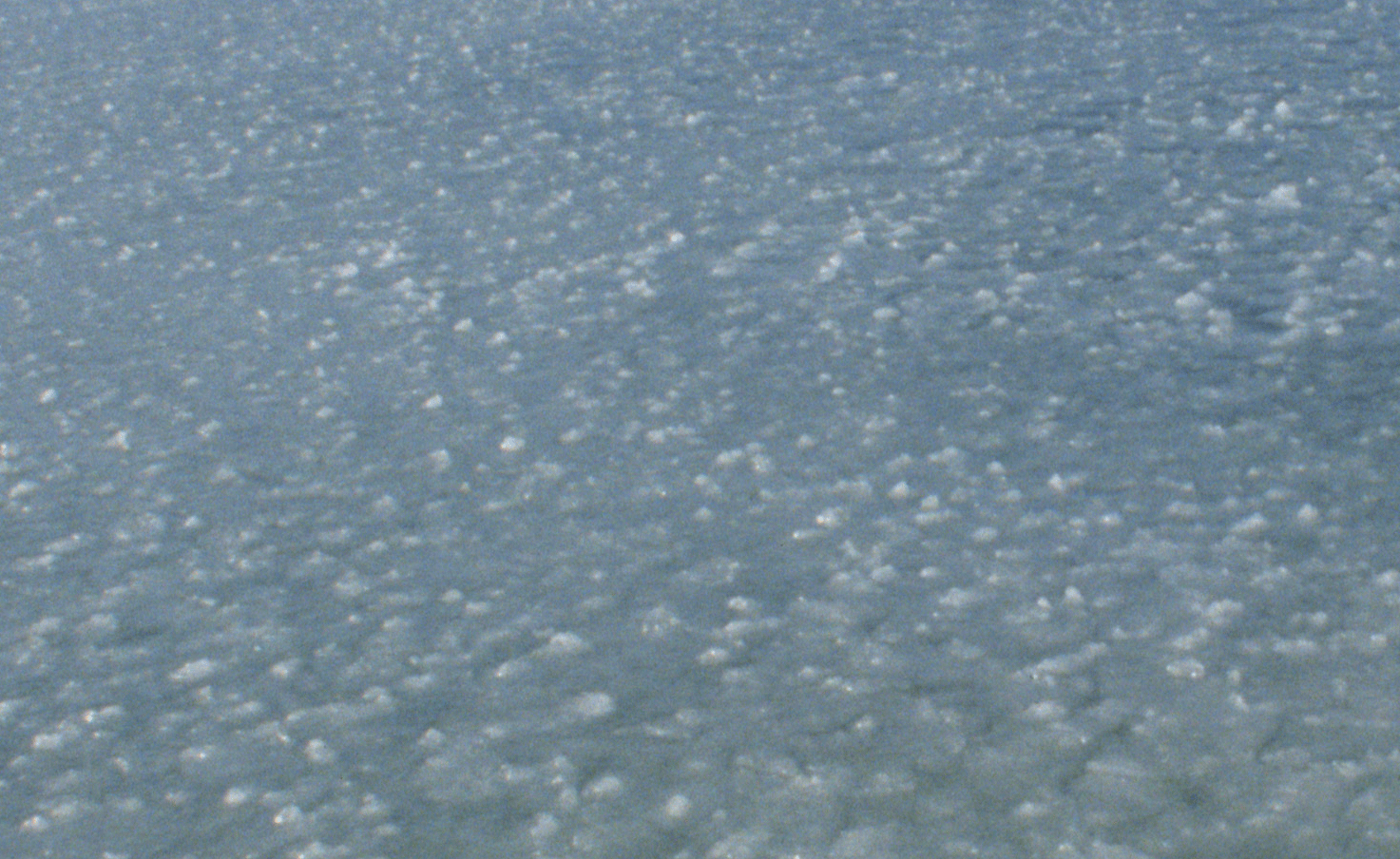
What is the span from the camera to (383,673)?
51.4 ft

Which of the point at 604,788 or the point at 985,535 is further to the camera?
the point at 985,535

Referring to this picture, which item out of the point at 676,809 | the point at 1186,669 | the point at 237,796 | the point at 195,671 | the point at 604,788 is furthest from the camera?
the point at 195,671

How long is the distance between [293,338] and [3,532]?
5541 mm

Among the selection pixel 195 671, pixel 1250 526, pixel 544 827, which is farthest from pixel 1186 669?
pixel 195 671

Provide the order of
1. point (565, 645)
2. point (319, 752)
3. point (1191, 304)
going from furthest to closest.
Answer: point (1191, 304) → point (565, 645) → point (319, 752)

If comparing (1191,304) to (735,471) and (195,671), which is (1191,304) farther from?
(195,671)

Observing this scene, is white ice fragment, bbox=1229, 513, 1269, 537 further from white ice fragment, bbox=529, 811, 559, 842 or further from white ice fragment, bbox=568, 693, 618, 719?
white ice fragment, bbox=529, 811, 559, 842

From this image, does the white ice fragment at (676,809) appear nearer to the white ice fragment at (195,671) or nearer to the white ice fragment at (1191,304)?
the white ice fragment at (195,671)

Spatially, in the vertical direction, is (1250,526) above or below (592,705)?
below

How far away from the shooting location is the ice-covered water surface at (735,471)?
44.8ft

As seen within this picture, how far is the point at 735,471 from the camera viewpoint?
18750mm

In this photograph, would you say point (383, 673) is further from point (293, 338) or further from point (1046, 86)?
point (1046, 86)

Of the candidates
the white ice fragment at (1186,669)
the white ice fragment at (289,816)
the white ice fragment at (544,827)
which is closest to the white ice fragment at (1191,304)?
the white ice fragment at (1186,669)

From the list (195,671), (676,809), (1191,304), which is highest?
(1191,304)
